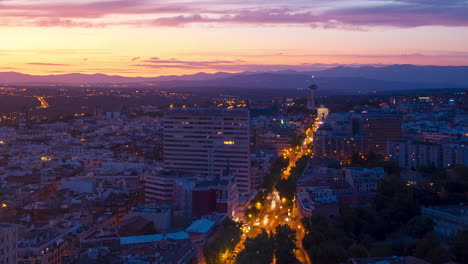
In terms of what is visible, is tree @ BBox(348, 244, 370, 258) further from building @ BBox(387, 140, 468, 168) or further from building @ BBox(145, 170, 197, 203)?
building @ BBox(387, 140, 468, 168)

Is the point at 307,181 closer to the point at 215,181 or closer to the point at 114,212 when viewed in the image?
the point at 215,181

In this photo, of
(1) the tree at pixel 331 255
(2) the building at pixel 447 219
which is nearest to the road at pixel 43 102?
(2) the building at pixel 447 219

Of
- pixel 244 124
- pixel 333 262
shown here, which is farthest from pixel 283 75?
pixel 333 262

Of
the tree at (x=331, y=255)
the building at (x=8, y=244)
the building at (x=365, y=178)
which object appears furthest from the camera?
the building at (x=365, y=178)

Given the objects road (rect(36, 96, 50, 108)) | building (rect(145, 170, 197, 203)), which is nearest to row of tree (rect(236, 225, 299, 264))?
building (rect(145, 170, 197, 203))

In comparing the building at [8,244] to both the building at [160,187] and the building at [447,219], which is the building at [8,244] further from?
the building at [447,219]
